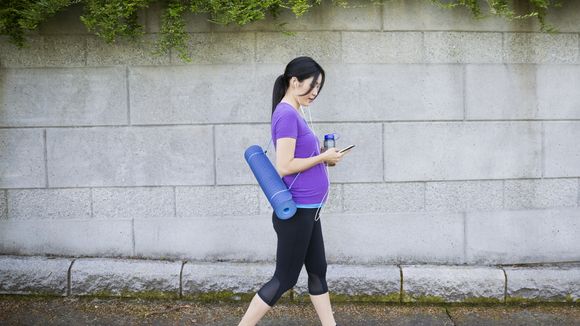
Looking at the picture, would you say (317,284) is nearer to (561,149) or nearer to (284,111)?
(284,111)

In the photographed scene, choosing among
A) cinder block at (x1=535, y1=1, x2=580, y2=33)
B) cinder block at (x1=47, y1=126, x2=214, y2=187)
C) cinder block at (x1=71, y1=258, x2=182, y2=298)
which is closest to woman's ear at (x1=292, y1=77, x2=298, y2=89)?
cinder block at (x1=47, y1=126, x2=214, y2=187)

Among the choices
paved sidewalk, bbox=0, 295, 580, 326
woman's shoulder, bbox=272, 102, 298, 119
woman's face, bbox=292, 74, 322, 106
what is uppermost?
woman's face, bbox=292, 74, 322, 106

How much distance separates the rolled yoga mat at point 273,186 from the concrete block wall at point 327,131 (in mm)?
1320

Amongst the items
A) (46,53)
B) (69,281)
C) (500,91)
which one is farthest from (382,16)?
(69,281)

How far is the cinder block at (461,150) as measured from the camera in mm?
4766

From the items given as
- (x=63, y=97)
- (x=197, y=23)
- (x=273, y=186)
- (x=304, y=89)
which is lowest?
(x=273, y=186)

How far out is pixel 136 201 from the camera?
481cm

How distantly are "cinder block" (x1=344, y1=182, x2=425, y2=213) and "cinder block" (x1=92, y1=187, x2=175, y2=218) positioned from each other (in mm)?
1489

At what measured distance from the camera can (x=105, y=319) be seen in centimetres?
439

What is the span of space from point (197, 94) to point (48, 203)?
155 cm

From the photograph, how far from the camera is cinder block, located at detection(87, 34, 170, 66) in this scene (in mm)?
4703

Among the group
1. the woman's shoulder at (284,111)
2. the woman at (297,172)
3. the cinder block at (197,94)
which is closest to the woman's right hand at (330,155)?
the woman at (297,172)

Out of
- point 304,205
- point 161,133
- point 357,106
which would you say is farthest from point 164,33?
point 304,205

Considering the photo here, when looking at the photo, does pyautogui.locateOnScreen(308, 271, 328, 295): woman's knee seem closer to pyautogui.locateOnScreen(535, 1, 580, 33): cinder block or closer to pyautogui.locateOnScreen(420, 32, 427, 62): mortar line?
pyautogui.locateOnScreen(420, 32, 427, 62): mortar line
